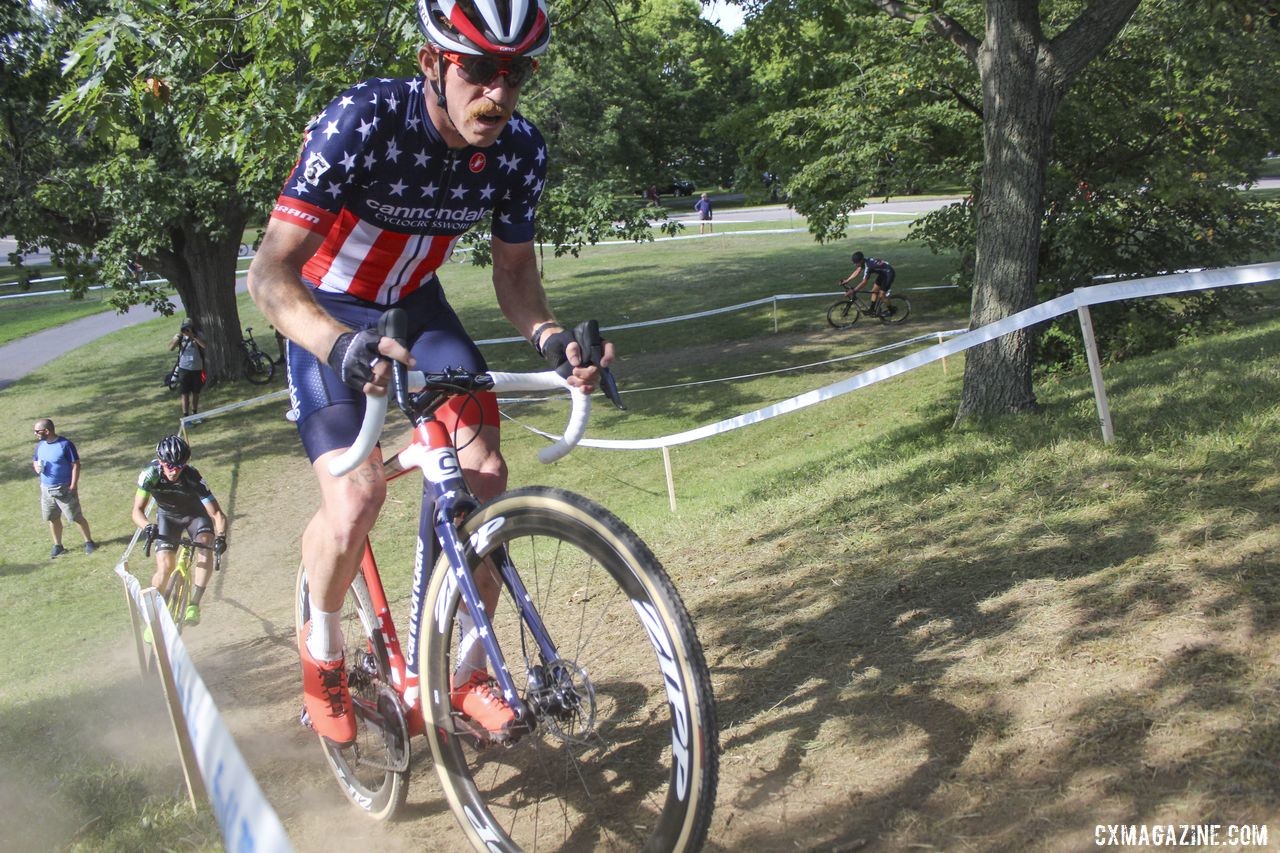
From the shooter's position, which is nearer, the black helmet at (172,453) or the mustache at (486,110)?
the mustache at (486,110)

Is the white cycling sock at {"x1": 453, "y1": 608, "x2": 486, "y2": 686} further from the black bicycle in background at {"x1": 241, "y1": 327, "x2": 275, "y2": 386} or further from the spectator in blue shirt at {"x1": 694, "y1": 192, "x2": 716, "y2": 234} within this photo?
the spectator in blue shirt at {"x1": 694, "y1": 192, "x2": 716, "y2": 234}

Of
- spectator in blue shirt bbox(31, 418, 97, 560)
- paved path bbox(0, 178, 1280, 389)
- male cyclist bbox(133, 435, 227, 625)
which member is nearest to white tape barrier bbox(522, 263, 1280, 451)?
male cyclist bbox(133, 435, 227, 625)

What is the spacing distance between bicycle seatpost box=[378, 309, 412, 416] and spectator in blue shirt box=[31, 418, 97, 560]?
41.7 feet

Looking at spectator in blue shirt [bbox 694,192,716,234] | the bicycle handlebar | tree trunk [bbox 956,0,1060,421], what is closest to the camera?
the bicycle handlebar

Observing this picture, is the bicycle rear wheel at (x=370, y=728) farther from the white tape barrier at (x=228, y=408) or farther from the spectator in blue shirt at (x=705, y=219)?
the spectator in blue shirt at (x=705, y=219)

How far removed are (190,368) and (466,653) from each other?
18.7 meters

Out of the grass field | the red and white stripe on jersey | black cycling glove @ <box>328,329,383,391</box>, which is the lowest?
the grass field

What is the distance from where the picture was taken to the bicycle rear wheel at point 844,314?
24.2 meters

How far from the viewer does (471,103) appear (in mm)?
3273

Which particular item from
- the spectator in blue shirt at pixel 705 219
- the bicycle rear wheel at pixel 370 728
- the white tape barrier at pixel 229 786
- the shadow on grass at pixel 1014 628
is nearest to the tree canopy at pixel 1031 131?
the shadow on grass at pixel 1014 628

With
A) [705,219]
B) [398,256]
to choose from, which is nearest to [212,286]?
[398,256]

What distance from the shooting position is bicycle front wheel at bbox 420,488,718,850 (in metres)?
2.64

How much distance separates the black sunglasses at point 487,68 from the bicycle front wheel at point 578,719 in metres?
1.29

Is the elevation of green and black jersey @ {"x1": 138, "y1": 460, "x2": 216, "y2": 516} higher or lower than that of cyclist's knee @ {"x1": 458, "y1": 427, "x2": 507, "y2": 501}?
lower
